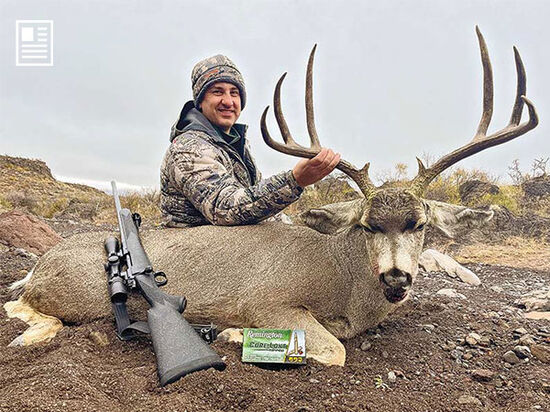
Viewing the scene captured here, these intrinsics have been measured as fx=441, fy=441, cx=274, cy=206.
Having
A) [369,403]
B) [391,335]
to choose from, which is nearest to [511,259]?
[391,335]

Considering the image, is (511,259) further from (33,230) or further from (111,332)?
(33,230)

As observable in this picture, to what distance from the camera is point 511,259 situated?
8898 mm

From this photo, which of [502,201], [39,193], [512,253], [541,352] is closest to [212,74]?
[541,352]

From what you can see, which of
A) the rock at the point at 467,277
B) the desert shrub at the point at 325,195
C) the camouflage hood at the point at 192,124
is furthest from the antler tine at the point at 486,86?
the desert shrub at the point at 325,195

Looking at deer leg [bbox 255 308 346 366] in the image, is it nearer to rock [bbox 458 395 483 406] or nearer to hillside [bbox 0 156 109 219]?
rock [bbox 458 395 483 406]

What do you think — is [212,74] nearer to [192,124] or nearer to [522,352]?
[192,124]

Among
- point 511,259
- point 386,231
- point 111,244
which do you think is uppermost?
point 386,231

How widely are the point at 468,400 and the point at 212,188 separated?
2.68 meters

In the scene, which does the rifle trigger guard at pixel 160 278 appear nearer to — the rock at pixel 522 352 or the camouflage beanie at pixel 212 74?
the camouflage beanie at pixel 212 74

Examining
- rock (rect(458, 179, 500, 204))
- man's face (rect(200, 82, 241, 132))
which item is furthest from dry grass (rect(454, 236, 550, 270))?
man's face (rect(200, 82, 241, 132))

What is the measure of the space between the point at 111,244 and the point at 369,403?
113 inches

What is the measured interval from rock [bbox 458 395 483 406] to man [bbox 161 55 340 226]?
181 cm

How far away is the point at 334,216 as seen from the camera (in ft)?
13.5

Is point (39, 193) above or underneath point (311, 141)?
underneath
